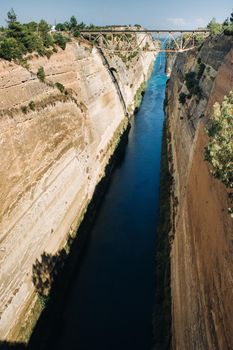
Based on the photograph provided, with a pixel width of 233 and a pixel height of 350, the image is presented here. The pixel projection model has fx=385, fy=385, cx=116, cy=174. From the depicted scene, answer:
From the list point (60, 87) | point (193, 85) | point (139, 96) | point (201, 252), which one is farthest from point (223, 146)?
point (139, 96)

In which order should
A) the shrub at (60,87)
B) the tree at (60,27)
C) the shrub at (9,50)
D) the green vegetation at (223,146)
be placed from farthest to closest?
the tree at (60,27), the shrub at (60,87), the shrub at (9,50), the green vegetation at (223,146)

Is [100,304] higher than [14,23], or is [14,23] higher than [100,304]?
[14,23]

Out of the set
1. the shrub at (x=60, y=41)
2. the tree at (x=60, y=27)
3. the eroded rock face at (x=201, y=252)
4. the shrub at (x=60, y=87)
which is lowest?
the eroded rock face at (x=201, y=252)

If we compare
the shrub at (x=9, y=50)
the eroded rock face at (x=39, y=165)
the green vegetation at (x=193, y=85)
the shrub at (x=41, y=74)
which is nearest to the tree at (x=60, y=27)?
the eroded rock face at (x=39, y=165)

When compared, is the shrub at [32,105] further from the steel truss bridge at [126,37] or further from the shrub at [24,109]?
the steel truss bridge at [126,37]

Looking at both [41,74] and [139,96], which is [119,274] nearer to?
[41,74]

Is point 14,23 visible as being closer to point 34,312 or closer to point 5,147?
point 5,147

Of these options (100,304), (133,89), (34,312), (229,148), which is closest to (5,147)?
(34,312)
